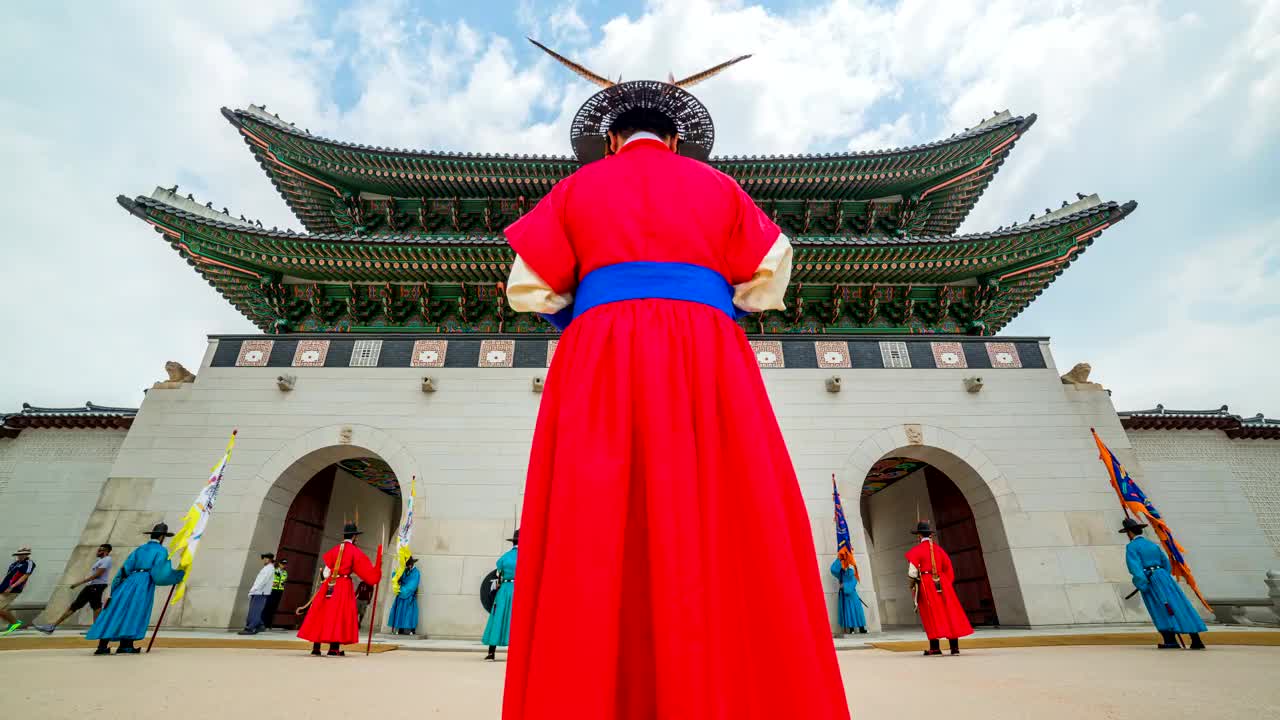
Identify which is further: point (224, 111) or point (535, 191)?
point (535, 191)

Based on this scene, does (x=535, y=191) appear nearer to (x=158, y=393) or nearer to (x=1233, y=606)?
(x=158, y=393)

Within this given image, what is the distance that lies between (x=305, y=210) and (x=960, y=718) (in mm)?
13853

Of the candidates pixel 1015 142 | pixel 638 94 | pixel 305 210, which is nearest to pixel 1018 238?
pixel 1015 142

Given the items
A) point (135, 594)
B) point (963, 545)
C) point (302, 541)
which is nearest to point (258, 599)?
point (302, 541)

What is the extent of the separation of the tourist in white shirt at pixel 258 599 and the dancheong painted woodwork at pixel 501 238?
434 cm

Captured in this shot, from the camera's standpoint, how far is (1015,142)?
11039 mm

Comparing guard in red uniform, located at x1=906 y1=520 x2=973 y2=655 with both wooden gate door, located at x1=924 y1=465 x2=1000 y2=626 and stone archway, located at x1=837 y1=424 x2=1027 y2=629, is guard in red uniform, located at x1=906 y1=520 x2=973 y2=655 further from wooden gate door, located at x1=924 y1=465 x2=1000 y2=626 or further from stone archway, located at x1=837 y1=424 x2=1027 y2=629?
wooden gate door, located at x1=924 y1=465 x2=1000 y2=626

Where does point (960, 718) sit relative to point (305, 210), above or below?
below

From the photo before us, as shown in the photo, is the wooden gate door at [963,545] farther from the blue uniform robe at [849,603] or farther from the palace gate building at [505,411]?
the blue uniform robe at [849,603]

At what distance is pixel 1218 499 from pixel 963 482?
4747mm

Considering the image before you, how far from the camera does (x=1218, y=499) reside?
9.66 meters

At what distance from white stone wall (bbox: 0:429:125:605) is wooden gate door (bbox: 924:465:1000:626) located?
15.5 meters

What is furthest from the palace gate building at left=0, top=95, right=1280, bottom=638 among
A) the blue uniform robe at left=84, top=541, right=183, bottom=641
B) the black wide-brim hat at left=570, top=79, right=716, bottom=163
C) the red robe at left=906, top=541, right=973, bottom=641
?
the black wide-brim hat at left=570, top=79, right=716, bottom=163

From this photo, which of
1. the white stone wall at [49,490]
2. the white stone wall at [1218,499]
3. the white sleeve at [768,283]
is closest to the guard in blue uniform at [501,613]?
the white sleeve at [768,283]
